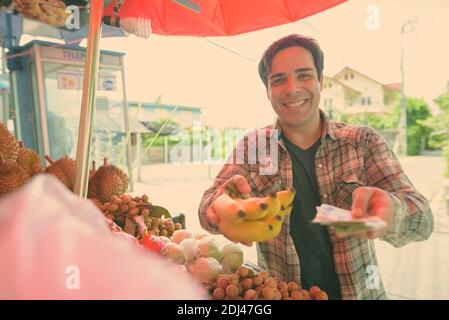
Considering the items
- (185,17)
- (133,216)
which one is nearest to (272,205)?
(133,216)

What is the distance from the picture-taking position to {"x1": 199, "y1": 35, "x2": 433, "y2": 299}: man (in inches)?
36.7

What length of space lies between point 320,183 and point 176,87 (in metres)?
→ 0.89

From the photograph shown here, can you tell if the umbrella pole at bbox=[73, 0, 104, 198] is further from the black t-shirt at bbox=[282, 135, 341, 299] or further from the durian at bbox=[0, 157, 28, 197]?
the black t-shirt at bbox=[282, 135, 341, 299]

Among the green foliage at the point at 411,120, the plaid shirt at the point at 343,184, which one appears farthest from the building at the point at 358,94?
the plaid shirt at the point at 343,184

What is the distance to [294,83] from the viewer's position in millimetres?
941

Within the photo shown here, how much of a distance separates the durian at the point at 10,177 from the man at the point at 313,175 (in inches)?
19.6

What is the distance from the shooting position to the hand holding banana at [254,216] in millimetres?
542

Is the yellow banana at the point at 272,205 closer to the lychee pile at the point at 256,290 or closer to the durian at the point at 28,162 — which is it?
the lychee pile at the point at 256,290

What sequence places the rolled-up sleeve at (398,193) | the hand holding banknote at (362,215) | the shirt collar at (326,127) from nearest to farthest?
the hand holding banknote at (362,215), the rolled-up sleeve at (398,193), the shirt collar at (326,127)

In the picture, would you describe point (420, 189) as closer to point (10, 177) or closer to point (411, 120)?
point (411, 120)

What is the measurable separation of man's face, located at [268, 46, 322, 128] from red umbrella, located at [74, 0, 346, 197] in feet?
0.42

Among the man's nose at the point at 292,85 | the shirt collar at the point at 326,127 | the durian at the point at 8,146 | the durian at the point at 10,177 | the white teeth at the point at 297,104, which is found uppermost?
the man's nose at the point at 292,85

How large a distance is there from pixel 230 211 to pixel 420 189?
2.87ft
